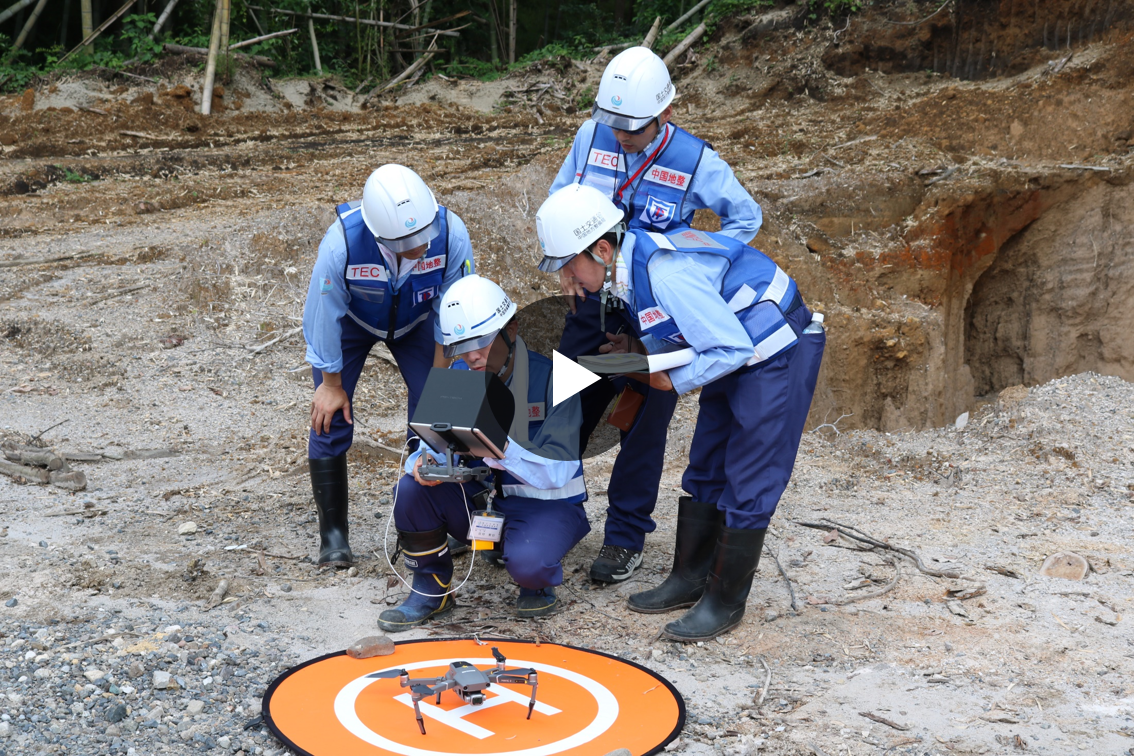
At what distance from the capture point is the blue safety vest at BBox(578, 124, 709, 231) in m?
4.03

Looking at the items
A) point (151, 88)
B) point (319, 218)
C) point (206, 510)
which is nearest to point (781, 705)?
point (206, 510)

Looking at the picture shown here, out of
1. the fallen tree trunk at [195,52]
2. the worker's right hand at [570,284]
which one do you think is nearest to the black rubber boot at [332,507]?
the worker's right hand at [570,284]

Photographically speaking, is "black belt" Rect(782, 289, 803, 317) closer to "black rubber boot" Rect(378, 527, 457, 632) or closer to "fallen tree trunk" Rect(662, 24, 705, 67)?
"black rubber boot" Rect(378, 527, 457, 632)

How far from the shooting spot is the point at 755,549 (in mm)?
3537

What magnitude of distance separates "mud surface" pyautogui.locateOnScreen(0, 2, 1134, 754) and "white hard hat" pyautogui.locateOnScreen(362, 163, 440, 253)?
1541mm

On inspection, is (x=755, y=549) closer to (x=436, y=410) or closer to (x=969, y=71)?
(x=436, y=410)

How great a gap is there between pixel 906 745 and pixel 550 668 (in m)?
1.20

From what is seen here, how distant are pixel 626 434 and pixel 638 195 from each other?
108 cm

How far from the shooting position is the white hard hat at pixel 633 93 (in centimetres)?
387

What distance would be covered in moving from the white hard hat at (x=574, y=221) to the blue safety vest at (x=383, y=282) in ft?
2.64

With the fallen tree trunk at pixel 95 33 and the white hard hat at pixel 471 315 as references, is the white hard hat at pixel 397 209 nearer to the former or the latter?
the white hard hat at pixel 471 315

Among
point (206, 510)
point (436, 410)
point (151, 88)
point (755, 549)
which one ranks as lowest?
point (206, 510)

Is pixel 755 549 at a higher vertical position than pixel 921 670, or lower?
higher

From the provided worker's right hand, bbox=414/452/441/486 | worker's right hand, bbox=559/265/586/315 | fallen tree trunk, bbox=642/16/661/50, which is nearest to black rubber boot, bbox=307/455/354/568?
worker's right hand, bbox=414/452/441/486
